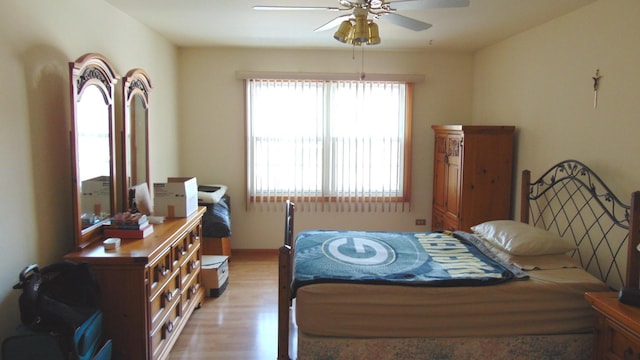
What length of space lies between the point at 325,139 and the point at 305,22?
1584 mm

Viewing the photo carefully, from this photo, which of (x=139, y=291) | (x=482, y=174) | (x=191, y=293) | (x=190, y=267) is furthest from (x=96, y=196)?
(x=482, y=174)

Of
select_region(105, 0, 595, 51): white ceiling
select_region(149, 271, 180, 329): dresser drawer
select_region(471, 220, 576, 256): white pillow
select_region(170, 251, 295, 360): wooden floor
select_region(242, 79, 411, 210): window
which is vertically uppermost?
select_region(105, 0, 595, 51): white ceiling

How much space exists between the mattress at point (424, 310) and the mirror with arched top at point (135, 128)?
1654 mm

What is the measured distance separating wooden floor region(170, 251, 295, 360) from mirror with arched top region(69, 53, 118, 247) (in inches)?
39.8

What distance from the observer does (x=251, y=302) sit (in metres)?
3.75

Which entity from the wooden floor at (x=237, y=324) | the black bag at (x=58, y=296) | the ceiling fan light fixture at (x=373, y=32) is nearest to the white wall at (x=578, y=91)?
the ceiling fan light fixture at (x=373, y=32)

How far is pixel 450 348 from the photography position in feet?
7.99

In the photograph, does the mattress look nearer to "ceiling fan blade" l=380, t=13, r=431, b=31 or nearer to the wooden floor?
the wooden floor

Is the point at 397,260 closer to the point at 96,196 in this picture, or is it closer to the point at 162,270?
the point at 162,270

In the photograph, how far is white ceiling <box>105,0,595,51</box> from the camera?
319 cm

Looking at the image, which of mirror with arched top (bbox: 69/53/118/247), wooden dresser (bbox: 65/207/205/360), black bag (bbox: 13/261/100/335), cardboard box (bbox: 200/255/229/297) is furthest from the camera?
cardboard box (bbox: 200/255/229/297)

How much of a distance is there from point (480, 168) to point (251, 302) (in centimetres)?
241

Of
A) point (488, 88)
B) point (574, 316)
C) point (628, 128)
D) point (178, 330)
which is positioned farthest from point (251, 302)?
point (488, 88)

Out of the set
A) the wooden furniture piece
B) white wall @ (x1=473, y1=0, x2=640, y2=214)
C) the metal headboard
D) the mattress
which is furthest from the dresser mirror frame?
white wall @ (x1=473, y1=0, x2=640, y2=214)
